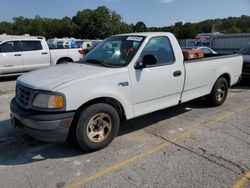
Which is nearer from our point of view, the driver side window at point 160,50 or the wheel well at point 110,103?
the wheel well at point 110,103

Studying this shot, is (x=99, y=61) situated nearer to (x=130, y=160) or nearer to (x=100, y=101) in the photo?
(x=100, y=101)

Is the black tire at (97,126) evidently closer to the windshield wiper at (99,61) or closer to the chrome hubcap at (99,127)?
the chrome hubcap at (99,127)

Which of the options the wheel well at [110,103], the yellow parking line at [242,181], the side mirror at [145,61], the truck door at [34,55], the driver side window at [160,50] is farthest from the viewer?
the truck door at [34,55]

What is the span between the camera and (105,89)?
397 centimetres

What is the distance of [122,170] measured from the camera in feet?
11.7

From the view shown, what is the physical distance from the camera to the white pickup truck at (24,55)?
35.1 ft

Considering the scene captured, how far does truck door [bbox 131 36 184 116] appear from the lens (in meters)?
4.45

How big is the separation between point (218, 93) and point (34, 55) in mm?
7984

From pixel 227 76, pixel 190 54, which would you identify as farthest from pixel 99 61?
pixel 227 76

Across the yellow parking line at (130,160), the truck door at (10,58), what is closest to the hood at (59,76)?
the yellow parking line at (130,160)

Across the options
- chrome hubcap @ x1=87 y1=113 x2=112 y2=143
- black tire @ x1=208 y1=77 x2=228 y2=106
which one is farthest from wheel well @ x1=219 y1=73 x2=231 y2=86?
chrome hubcap @ x1=87 y1=113 x2=112 y2=143

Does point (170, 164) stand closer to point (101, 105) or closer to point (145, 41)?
point (101, 105)

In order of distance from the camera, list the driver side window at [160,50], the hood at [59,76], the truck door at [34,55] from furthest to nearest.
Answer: the truck door at [34,55], the driver side window at [160,50], the hood at [59,76]

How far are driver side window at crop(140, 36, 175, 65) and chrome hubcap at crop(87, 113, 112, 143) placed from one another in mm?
1334
